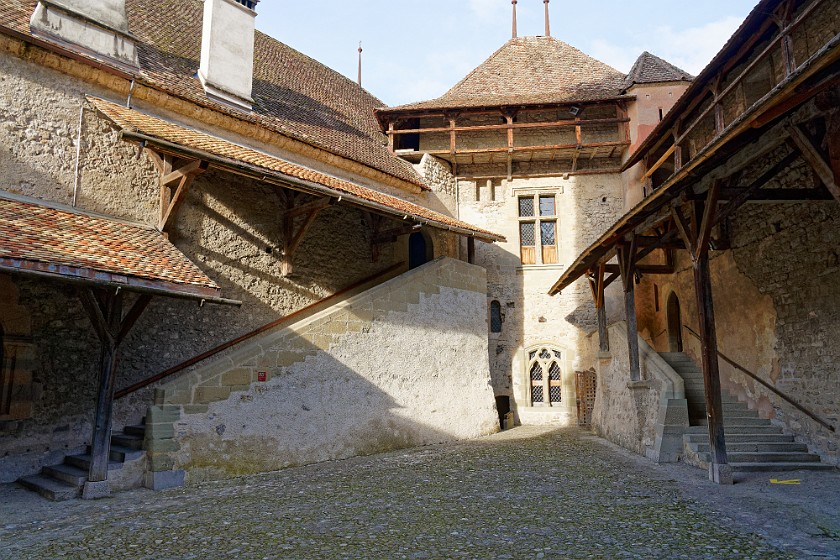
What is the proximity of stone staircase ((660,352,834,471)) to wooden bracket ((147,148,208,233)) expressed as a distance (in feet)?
22.8

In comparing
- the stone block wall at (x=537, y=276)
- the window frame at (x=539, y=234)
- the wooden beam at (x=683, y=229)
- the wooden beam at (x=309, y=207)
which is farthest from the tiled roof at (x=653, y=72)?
the wooden beam at (x=309, y=207)

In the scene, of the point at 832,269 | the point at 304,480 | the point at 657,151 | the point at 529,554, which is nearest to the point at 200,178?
the point at 304,480

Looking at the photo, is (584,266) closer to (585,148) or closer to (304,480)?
(585,148)

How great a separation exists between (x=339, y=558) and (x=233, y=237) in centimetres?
594

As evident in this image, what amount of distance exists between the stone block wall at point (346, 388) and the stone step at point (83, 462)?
35cm

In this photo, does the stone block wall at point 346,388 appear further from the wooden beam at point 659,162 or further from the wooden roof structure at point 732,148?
the wooden beam at point 659,162

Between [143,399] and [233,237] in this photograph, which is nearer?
[143,399]

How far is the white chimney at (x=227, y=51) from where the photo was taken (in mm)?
9422

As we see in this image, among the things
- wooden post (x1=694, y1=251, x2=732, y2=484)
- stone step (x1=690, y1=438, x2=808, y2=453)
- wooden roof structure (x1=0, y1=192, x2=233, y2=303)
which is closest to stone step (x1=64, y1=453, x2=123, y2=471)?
wooden roof structure (x1=0, y1=192, x2=233, y2=303)

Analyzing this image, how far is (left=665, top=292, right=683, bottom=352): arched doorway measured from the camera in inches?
418

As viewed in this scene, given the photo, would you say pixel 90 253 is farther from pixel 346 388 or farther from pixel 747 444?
pixel 747 444

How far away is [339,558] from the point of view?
365 centimetres

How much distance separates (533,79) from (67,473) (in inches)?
516

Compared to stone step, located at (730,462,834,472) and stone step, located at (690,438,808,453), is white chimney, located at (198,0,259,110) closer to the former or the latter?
stone step, located at (690,438,808,453)
